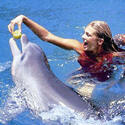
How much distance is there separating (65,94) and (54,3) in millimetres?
6936

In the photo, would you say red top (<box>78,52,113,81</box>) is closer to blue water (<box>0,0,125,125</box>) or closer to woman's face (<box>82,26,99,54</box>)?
woman's face (<box>82,26,99,54</box>)

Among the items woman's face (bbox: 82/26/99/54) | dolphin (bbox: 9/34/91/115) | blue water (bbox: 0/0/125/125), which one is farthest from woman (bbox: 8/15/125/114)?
blue water (bbox: 0/0/125/125)

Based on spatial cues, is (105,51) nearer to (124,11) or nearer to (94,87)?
(94,87)

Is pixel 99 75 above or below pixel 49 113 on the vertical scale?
above

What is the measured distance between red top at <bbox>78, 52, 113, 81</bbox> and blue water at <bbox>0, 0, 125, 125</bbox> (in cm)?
87

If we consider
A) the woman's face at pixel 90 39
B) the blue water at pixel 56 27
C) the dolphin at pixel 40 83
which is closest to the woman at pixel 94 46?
the woman's face at pixel 90 39

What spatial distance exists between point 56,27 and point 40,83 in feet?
15.6

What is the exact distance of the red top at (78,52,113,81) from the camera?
479 centimetres

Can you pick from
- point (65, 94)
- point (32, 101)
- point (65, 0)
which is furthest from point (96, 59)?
point (65, 0)

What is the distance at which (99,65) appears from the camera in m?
4.82

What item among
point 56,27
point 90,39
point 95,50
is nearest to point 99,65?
point 95,50

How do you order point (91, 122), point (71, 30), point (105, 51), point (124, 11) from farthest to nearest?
point (124, 11) → point (71, 30) → point (105, 51) → point (91, 122)

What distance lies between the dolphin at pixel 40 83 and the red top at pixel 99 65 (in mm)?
755

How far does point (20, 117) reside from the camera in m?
4.50
